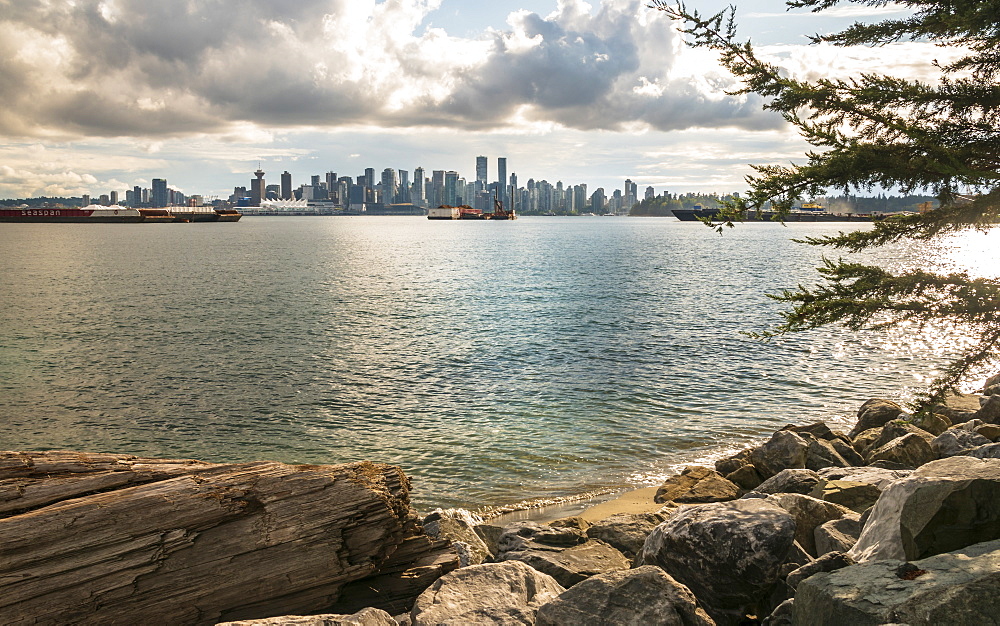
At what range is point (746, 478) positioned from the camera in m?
15.5

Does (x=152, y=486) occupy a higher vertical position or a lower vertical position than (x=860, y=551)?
higher

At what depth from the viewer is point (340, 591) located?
7586mm

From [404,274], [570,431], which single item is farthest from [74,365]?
[404,274]

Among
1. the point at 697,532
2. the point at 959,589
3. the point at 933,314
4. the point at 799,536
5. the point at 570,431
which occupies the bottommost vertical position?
the point at 570,431

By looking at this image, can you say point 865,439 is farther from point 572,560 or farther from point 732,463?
point 572,560

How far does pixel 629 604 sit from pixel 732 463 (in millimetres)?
10316

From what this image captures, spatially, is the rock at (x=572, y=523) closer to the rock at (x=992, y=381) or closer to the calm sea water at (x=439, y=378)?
the calm sea water at (x=439, y=378)

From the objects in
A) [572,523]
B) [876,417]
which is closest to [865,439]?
[876,417]

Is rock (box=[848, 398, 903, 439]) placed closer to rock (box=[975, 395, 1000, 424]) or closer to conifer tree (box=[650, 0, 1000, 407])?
rock (box=[975, 395, 1000, 424])

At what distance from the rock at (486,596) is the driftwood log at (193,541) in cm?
51

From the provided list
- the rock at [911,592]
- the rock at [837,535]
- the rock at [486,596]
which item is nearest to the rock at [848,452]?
the rock at [837,535]

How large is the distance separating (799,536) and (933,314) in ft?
12.4

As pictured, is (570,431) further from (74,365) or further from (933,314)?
(74,365)

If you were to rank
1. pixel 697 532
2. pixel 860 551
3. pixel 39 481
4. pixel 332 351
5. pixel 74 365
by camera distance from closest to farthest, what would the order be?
pixel 39 481 → pixel 860 551 → pixel 697 532 → pixel 74 365 → pixel 332 351
